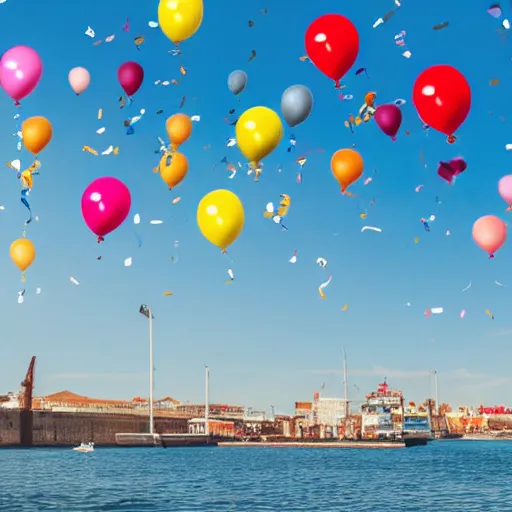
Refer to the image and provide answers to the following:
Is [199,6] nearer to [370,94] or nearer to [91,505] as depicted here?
[370,94]

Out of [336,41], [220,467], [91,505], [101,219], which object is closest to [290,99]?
[336,41]

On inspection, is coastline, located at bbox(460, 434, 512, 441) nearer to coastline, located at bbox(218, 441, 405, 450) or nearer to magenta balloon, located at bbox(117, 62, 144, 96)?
coastline, located at bbox(218, 441, 405, 450)

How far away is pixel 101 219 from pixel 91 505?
50.9 ft

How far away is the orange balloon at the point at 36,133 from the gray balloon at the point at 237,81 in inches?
159

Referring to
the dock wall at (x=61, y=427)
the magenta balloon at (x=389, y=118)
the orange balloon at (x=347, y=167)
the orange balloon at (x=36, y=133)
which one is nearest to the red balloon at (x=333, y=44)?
the magenta balloon at (x=389, y=118)

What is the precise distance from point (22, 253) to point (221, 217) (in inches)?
223

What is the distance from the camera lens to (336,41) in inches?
612

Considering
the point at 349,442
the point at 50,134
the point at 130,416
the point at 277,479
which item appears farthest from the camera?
the point at 130,416

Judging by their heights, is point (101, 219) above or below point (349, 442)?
above

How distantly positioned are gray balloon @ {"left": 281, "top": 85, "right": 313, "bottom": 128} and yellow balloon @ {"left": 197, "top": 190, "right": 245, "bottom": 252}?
76.8 inches

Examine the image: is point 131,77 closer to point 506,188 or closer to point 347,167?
point 347,167

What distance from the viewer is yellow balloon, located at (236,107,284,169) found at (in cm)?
1533

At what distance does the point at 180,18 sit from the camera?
51.1ft

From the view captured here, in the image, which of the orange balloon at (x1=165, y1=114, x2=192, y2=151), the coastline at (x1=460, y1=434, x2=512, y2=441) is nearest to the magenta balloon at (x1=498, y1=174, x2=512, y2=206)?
the orange balloon at (x1=165, y1=114, x2=192, y2=151)
